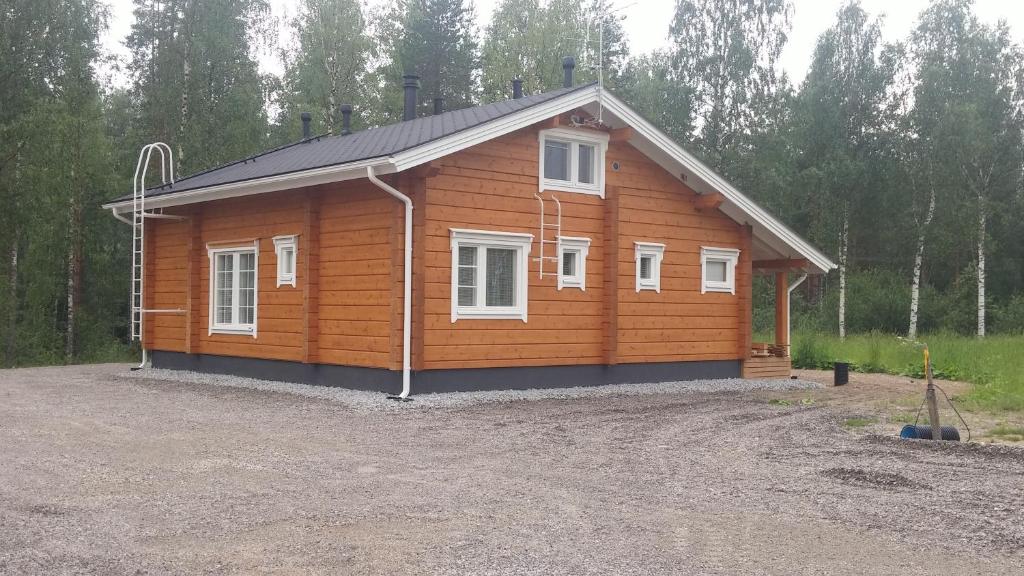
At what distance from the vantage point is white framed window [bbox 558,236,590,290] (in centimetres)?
1405

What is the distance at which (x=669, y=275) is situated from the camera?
1527cm

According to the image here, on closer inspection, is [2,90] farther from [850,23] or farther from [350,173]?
[850,23]

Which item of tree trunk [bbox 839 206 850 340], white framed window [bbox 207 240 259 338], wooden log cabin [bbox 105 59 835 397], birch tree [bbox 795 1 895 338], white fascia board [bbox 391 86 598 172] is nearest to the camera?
white fascia board [bbox 391 86 598 172]

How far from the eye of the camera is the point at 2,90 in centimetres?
2236

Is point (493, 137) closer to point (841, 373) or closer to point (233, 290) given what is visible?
point (233, 290)

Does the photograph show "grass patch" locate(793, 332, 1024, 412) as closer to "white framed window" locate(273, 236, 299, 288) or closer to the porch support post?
the porch support post

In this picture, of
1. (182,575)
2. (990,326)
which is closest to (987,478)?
(182,575)

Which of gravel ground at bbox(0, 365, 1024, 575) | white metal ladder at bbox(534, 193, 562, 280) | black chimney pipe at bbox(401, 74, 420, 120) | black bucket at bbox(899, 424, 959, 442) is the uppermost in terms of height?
black chimney pipe at bbox(401, 74, 420, 120)

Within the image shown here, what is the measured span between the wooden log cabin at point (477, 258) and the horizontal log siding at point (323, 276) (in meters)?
0.03

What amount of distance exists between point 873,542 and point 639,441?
3.99 meters

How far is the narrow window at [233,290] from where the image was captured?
15.3 meters

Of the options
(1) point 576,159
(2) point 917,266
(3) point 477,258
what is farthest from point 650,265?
(2) point 917,266

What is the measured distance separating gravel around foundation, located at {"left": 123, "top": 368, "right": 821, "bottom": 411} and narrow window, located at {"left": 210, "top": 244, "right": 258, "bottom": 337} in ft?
2.73

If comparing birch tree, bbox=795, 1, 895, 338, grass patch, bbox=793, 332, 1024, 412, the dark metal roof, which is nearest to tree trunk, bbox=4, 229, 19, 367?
the dark metal roof
